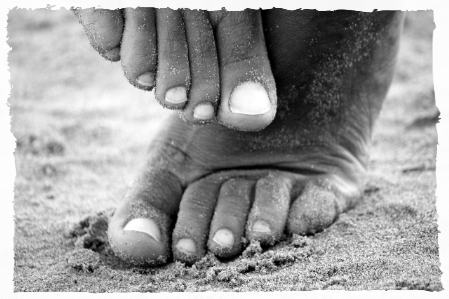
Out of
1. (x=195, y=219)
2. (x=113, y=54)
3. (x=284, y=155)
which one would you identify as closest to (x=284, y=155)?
(x=284, y=155)

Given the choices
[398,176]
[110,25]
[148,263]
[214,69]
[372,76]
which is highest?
[110,25]

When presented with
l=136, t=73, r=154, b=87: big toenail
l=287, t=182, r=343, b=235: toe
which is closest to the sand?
l=287, t=182, r=343, b=235: toe

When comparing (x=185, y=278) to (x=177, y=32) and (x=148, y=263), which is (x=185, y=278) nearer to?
(x=148, y=263)

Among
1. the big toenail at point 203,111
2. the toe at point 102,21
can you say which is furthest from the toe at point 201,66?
the toe at point 102,21

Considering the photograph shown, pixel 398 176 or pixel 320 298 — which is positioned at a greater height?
pixel 320 298

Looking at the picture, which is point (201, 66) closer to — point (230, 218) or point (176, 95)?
point (176, 95)

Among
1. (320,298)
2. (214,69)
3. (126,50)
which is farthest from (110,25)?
(320,298)

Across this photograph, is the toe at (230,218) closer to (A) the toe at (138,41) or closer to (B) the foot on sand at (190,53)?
(B) the foot on sand at (190,53)

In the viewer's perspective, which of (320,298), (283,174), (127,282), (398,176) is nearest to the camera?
(320,298)
